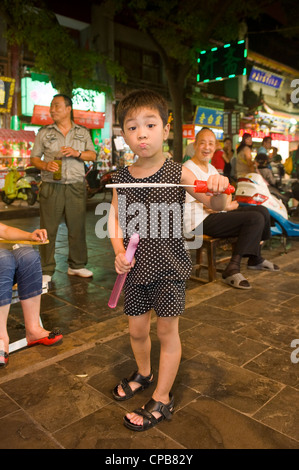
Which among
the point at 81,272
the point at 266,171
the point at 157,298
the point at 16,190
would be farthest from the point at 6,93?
the point at 157,298

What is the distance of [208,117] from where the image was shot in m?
22.2

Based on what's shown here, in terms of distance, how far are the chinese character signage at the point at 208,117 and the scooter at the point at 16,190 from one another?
1247 cm

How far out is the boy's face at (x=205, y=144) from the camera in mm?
4282

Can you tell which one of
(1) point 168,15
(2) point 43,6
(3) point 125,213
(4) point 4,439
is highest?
(1) point 168,15

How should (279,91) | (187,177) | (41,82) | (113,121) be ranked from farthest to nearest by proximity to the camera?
(279,91), (113,121), (41,82), (187,177)

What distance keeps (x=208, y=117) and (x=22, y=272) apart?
20.9 m

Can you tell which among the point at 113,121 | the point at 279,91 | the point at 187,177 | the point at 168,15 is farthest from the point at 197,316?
the point at 279,91

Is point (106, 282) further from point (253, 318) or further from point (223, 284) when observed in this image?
point (253, 318)

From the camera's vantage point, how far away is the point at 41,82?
51.1ft

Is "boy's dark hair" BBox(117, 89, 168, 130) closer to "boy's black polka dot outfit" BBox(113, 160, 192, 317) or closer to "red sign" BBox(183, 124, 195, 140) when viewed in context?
"boy's black polka dot outfit" BBox(113, 160, 192, 317)

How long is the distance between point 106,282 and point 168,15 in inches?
452

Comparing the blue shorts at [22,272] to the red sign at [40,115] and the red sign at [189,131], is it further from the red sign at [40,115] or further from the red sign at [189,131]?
the red sign at [189,131]

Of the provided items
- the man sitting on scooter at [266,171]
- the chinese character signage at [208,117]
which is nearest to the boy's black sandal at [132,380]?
the man sitting on scooter at [266,171]

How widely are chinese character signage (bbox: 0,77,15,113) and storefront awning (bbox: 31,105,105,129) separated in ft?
3.18
